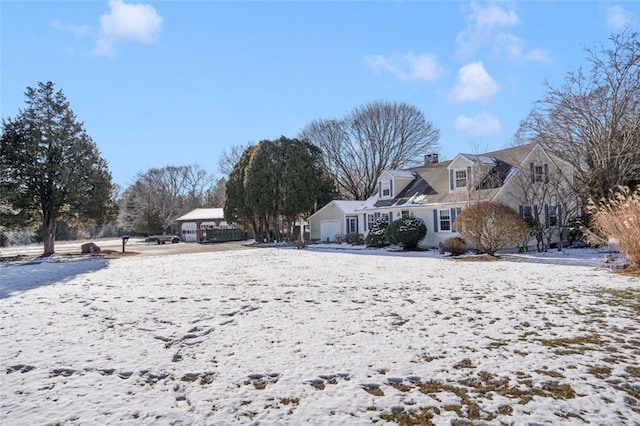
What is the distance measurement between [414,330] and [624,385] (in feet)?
8.59

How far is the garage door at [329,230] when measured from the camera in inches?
1212

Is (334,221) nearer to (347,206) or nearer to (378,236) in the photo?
(347,206)

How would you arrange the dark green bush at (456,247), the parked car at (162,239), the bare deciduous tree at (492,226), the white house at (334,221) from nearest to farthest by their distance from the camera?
the bare deciduous tree at (492,226)
the dark green bush at (456,247)
the white house at (334,221)
the parked car at (162,239)

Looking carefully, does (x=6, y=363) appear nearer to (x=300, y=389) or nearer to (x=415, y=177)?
(x=300, y=389)

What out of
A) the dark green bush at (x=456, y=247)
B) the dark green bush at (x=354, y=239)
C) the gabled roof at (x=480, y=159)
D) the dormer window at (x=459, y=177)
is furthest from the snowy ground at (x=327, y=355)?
the dark green bush at (x=354, y=239)

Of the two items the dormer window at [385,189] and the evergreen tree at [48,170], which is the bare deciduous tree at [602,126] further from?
the evergreen tree at [48,170]

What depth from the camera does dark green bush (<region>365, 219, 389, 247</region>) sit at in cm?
2455

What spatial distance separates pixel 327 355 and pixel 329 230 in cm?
2647

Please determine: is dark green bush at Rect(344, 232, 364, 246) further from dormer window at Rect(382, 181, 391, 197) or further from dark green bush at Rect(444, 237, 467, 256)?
dark green bush at Rect(444, 237, 467, 256)

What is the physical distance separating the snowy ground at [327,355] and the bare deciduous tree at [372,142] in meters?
27.7

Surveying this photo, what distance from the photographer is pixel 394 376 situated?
436 centimetres

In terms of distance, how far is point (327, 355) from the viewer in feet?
16.5

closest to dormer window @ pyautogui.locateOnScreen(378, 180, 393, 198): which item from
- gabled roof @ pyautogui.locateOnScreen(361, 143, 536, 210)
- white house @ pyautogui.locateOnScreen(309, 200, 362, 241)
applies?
gabled roof @ pyautogui.locateOnScreen(361, 143, 536, 210)

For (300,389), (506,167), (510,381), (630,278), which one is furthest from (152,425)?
(506,167)
